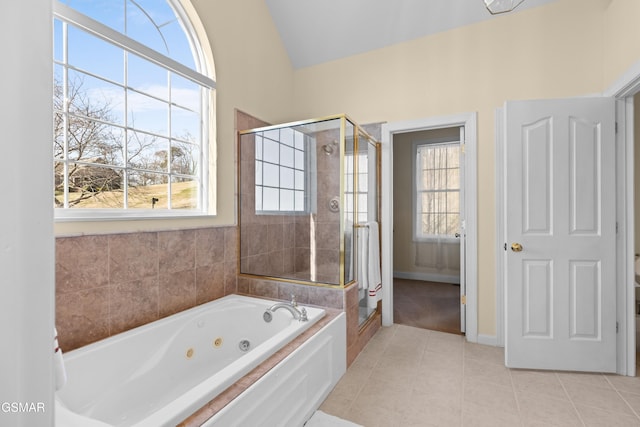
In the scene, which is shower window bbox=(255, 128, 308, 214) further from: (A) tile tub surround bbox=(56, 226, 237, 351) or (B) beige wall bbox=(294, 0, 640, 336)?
(B) beige wall bbox=(294, 0, 640, 336)

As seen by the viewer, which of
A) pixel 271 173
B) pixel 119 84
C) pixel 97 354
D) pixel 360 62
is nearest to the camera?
pixel 97 354

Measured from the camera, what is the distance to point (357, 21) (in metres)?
2.92

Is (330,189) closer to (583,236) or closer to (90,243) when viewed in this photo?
(90,243)

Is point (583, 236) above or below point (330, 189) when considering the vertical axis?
below

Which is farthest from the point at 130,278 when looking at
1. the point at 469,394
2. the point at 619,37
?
the point at 619,37

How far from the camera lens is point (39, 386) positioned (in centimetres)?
30

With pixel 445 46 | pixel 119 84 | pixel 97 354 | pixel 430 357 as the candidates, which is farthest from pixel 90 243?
pixel 445 46

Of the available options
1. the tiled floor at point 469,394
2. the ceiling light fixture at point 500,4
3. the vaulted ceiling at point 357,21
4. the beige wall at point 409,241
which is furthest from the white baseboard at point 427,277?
the ceiling light fixture at point 500,4

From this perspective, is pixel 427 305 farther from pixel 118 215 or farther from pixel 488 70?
pixel 118 215

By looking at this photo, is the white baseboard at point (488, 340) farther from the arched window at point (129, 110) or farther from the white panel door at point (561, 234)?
the arched window at point (129, 110)

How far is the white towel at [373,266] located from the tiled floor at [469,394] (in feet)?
1.44

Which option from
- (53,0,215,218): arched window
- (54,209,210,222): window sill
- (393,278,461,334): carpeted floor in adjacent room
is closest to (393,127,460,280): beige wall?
(393,278,461,334): carpeted floor in adjacent room

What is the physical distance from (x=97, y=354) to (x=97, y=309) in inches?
9.7

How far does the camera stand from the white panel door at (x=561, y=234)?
2.14m
